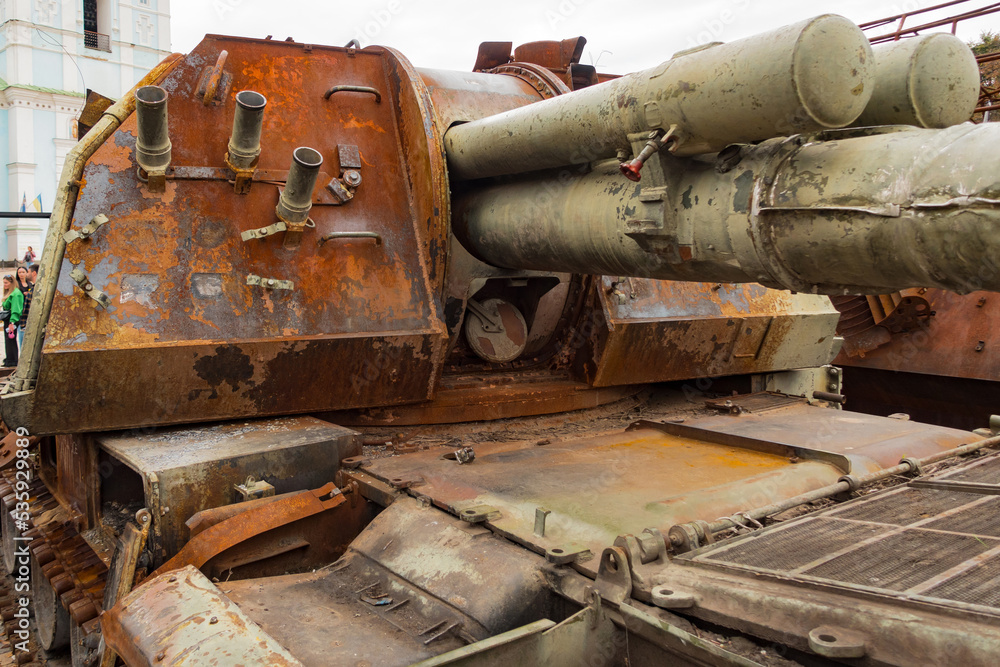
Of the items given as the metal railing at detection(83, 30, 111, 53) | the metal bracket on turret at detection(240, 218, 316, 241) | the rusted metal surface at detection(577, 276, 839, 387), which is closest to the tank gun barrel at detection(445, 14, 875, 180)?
the metal bracket on turret at detection(240, 218, 316, 241)

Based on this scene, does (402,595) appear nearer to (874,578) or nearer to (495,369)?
(874,578)

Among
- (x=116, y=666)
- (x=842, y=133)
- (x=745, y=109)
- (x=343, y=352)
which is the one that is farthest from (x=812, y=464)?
(x=116, y=666)

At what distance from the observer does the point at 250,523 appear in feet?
10.9

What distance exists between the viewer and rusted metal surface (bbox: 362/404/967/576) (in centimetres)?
311

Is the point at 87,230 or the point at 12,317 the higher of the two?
the point at 87,230

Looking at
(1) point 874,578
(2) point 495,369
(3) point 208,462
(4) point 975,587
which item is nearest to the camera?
(4) point 975,587

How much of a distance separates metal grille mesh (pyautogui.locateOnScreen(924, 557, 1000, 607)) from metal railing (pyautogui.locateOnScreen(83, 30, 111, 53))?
1218 inches

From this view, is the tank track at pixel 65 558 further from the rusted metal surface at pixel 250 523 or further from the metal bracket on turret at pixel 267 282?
the metal bracket on turret at pixel 267 282

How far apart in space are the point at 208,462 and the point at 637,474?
66.6 inches

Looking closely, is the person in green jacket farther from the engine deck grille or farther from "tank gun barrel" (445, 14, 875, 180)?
the engine deck grille

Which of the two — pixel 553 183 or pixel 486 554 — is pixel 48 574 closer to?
pixel 486 554

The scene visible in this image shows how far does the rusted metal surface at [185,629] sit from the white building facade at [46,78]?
2676 cm

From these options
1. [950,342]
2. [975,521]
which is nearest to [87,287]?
[975,521]

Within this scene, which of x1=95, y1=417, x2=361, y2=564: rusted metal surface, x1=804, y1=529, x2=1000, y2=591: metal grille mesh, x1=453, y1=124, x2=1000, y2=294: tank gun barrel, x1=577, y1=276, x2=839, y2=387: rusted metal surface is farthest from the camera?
x1=577, y1=276, x2=839, y2=387: rusted metal surface
